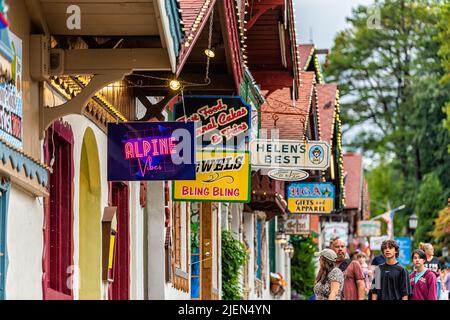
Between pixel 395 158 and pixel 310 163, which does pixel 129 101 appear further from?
pixel 395 158

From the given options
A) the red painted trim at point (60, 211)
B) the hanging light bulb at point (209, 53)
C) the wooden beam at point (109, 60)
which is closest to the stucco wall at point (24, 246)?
the red painted trim at point (60, 211)

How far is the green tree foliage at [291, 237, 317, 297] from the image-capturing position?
47094 mm

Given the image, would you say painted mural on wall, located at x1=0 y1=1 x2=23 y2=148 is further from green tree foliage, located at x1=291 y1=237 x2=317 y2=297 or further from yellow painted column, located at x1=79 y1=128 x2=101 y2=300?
green tree foliage, located at x1=291 y1=237 x2=317 y2=297

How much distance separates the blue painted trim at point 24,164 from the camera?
11221 millimetres

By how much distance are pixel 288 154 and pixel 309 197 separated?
11450 millimetres

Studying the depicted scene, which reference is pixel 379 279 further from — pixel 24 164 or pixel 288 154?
pixel 288 154

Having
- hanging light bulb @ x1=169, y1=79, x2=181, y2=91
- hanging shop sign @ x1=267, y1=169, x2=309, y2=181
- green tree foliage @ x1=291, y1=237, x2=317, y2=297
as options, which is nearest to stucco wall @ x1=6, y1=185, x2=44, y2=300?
hanging light bulb @ x1=169, y1=79, x2=181, y2=91

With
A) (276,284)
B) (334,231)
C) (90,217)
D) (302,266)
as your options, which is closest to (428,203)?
(334,231)

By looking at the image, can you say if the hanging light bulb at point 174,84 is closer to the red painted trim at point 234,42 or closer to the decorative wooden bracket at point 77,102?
the red painted trim at point 234,42

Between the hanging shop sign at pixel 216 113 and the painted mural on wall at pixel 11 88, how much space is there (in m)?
6.16

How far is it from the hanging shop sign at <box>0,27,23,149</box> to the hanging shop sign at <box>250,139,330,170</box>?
9.94m

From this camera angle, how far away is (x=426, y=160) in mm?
73500

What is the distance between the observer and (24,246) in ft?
40.5
